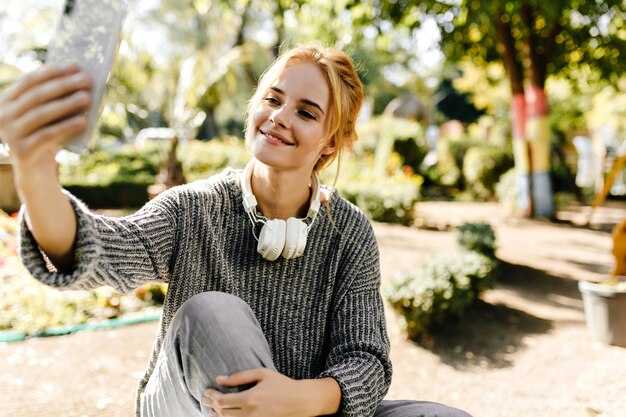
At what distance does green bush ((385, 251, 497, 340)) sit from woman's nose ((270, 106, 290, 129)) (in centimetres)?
314

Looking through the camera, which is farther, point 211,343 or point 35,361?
point 35,361

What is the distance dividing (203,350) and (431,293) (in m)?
3.55

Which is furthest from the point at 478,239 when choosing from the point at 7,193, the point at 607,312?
the point at 7,193

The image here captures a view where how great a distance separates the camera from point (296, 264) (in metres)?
1.94

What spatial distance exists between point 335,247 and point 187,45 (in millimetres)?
31695

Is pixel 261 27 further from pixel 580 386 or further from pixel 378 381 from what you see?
pixel 378 381

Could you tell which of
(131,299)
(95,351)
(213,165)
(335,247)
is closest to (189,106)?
(213,165)

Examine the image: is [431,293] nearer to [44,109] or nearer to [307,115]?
[307,115]

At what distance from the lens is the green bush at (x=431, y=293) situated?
4.71 metres

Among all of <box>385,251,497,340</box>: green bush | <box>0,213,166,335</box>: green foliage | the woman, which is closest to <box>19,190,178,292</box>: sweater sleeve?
the woman

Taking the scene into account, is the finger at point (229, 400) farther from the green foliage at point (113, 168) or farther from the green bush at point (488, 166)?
the green bush at point (488, 166)

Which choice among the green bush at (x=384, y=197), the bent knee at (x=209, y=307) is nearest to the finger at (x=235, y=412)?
the bent knee at (x=209, y=307)

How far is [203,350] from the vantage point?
1464mm

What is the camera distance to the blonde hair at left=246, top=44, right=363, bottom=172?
190 cm
